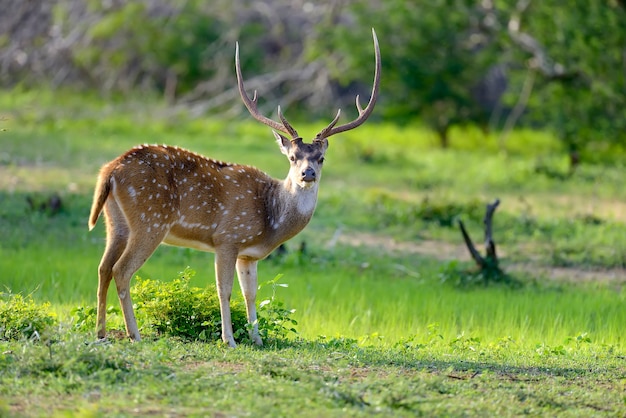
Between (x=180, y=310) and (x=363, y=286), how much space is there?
282 centimetres

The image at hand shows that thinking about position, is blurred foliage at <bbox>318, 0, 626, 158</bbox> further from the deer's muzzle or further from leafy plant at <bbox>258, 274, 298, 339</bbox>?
leafy plant at <bbox>258, 274, 298, 339</bbox>

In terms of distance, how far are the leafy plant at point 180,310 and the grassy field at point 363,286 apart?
20 cm

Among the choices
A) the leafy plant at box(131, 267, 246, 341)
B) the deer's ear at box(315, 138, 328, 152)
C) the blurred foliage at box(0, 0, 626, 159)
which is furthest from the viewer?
the blurred foliage at box(0, 0, 626, 159)

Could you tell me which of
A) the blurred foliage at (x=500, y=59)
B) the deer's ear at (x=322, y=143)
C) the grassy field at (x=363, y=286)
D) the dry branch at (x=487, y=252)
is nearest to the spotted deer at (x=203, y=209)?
the deer's ear at (x=322, y=143)

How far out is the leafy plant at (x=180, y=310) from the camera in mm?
7477

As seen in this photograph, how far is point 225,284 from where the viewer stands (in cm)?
758

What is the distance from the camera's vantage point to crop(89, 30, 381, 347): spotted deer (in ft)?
24.2

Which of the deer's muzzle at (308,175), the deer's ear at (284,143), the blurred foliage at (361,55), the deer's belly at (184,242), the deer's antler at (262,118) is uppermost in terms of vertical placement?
the blurred foliage at (361,55)

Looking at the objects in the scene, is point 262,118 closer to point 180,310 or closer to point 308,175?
point 308,175

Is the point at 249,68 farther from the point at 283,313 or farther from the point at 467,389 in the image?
the point at 467,389

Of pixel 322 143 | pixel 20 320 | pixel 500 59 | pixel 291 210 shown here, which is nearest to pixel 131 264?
pixel 20 320

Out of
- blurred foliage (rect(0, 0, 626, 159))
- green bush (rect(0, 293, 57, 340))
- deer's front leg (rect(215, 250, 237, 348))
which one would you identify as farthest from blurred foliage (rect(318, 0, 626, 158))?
green bush (rect(0, 293, 57, 340))

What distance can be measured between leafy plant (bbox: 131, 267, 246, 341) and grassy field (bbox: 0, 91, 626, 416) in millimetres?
197

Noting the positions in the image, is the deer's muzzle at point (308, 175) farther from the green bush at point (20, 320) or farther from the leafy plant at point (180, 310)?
the green bush at point (20, 320)
